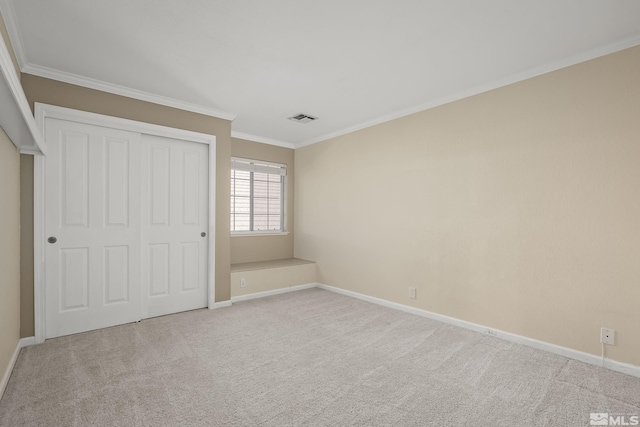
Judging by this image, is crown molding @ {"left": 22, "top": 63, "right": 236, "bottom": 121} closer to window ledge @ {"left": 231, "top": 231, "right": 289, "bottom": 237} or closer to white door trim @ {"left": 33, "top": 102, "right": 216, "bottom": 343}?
white door trim @ {"left": 33, "top": 102, "right": 216, "bottom": 343}

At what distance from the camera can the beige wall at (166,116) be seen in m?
2.91

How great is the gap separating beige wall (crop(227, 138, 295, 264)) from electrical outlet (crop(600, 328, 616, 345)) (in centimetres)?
428

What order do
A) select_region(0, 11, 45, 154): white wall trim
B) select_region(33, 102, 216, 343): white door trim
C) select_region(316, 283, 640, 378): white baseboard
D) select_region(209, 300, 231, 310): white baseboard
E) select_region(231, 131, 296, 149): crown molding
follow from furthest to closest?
select_region(231, 131, 296, 149): crown molding → select_region(209, 300, 231, 310): white baseboard → select_region(33, 102, 216, 343): white door trim → select_region(316, 283, 640, 378): white baseboard → select_region(0, 11, 45, 154): white wall trim

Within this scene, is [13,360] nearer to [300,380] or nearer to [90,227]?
[90,227]

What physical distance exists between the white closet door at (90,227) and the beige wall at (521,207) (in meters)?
2.94

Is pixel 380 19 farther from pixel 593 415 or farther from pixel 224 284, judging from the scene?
pixel 224 284

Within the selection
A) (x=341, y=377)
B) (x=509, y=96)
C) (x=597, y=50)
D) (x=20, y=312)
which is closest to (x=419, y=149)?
(x=509, y=96)

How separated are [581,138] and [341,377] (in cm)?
279

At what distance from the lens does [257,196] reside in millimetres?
5285

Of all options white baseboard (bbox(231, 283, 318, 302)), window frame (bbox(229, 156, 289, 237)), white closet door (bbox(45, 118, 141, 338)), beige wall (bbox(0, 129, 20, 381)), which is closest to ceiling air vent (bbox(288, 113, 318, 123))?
window frame (bbox(229, 156, 289, 237))

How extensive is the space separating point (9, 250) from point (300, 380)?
244cm

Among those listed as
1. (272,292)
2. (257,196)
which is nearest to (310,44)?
(257,196)

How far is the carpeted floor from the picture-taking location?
6.13 ft

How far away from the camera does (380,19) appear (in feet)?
Result: 7.04
